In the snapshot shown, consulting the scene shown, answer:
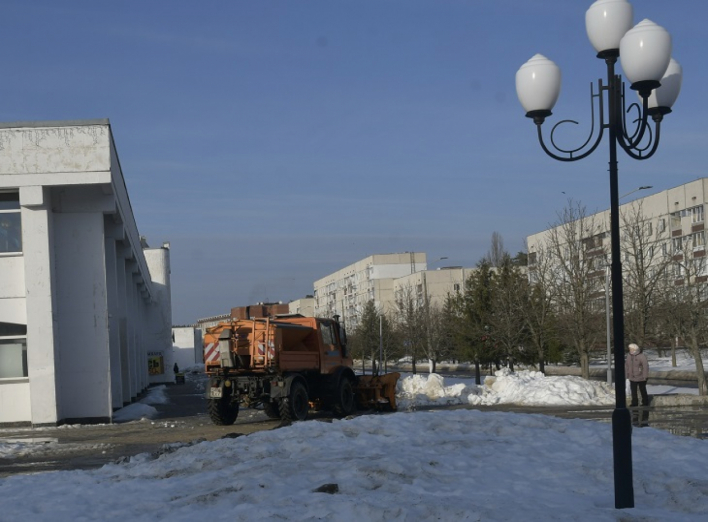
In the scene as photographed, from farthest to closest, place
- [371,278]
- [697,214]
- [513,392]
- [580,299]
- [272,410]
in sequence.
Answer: [371,278], [697,214], [580,299], [513,392], [272,410]

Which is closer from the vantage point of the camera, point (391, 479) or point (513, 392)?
point (391, 479)

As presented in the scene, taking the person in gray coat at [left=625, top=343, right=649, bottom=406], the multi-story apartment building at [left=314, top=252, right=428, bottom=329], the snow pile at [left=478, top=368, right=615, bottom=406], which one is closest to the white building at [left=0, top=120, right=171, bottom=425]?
the snow pile at [left=478, top=368, right=615, bottom=406]

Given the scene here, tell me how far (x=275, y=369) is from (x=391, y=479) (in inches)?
500

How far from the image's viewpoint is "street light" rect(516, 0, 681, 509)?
28.1ft

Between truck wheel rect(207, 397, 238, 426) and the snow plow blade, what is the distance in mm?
4234

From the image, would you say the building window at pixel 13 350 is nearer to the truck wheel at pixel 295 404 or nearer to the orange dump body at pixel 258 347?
the orange dump body at pixel 258 347

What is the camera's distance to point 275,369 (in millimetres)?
22703

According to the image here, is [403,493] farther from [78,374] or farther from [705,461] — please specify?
[78,374]

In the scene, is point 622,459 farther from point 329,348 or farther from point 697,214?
point 697,214

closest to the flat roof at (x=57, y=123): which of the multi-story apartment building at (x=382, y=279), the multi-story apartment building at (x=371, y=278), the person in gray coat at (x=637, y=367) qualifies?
the person in gray coat at (x=637, y=367)

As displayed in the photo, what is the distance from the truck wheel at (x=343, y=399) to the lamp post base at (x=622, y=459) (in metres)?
16.3

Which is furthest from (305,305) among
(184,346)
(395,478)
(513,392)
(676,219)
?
(395,478)

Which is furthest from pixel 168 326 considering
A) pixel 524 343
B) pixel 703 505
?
pixel 703 505

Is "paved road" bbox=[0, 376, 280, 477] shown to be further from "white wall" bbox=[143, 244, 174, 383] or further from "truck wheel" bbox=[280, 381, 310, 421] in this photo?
"white wall" bbox=[143, 244, 174, 383]
